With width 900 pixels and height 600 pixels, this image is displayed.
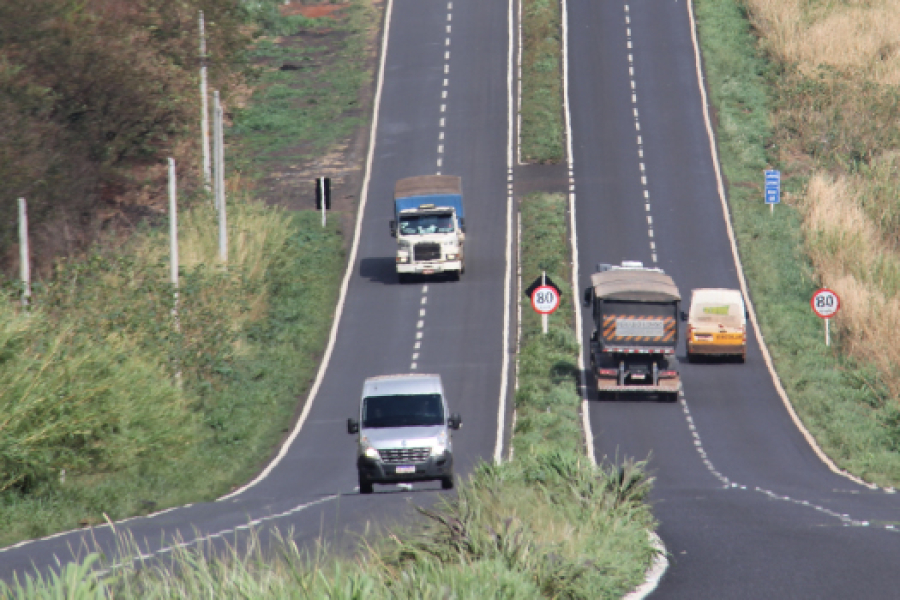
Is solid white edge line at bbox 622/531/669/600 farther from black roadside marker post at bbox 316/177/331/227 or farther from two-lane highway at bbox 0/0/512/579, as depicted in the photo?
black roadside marker post at bbox 316/177/331/227

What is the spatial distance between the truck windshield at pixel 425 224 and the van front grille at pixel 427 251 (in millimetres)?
585

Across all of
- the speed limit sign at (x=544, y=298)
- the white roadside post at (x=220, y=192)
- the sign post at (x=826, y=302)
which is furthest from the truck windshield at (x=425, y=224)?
the sign post at (x=826, y=302)

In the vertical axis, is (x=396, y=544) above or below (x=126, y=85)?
Result: below

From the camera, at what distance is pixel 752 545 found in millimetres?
17312

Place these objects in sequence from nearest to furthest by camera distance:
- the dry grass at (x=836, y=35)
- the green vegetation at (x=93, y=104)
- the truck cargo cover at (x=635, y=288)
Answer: the truck cargo cover at (x=635, y=288)
the green vegetation at (x=93, y=104)
the dry grass at (x=836, y=35)

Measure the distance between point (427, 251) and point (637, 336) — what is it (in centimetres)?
1595

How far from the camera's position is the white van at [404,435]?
86.4 feet

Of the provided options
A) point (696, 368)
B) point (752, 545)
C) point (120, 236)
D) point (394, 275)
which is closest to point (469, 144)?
point (394, 275)

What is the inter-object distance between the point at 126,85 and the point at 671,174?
27.8 m

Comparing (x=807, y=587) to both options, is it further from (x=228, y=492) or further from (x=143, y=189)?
(x=143, y=189)

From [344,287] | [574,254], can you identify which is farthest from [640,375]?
[344,287]

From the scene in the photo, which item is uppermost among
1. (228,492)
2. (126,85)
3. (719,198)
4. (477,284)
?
(126,85)

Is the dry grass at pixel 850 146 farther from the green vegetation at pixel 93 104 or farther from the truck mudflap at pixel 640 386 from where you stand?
the green vegetation at pixel 93 104

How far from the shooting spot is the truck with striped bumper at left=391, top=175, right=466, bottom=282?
53.2 meters
